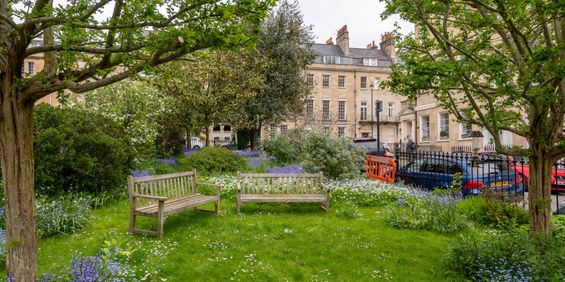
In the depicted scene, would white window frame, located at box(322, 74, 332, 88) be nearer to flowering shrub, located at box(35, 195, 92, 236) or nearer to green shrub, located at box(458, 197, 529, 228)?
green shrub, located at box(458, 197, 529, 228)

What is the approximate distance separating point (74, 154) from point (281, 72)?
14.5m

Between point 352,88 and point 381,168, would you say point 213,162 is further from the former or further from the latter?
point 352,88

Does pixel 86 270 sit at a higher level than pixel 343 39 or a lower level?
lower

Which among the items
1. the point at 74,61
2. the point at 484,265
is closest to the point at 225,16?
the point at 74,61

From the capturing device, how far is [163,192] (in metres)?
7.63

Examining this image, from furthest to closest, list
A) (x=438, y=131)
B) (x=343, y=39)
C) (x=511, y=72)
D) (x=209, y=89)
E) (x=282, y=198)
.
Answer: (x=343, y=39), (x=438, y=131), (x=209, y=89), (x=282, y=198), (x=511, y=72)

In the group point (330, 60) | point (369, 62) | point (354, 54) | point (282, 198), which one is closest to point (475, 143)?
point (282, 198)

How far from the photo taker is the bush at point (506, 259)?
14.2 feet

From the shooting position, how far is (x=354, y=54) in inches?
2073

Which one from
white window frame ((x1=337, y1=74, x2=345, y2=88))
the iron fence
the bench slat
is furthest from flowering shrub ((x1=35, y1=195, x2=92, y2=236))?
white window frame ((x1=337, y1=74, x2=345, y2=88))

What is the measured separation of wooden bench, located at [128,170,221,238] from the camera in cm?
636

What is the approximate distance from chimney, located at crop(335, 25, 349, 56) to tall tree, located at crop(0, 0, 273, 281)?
5065 centimetres

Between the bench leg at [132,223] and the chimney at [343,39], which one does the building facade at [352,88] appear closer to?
the chimney at [343,39]

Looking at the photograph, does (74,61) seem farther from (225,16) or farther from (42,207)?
(42,207)
